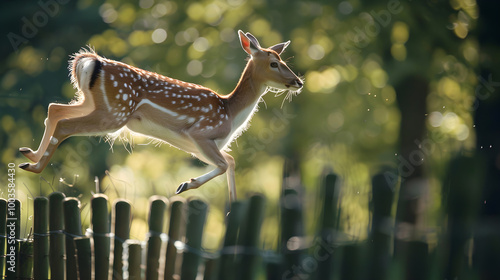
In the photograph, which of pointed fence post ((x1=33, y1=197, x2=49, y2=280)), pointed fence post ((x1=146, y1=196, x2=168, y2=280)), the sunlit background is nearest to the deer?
pointed fence post ((x1=146, y1=196, x2=168, y2=280))

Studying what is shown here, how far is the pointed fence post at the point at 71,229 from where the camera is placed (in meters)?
3.53

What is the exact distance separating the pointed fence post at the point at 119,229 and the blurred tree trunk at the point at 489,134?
6.46 ft

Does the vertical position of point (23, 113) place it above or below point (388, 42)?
below

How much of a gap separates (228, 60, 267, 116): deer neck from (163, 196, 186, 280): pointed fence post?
23.6 inches

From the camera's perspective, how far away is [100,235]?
346 cm

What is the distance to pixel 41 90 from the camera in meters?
8.20

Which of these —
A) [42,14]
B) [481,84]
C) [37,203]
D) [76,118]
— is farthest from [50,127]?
[481,84]

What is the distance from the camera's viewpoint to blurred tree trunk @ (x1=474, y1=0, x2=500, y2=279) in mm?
3219

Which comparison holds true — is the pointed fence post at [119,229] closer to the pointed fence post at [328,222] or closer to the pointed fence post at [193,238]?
the pointed fence post at [193,238]

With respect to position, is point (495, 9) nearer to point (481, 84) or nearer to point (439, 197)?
point (481, 84)

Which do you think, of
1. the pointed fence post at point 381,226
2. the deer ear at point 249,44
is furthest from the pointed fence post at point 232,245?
the deer ear at point 249,44

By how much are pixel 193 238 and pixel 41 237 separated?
1.13 metres

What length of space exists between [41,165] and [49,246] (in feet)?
3.19

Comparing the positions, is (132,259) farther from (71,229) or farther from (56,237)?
(56,237)
